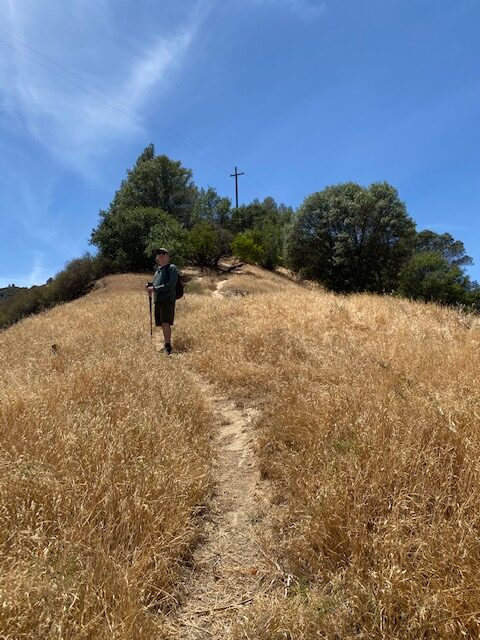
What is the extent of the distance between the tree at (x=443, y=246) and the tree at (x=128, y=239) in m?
27.5

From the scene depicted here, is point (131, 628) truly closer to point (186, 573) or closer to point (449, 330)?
point (186, 573)

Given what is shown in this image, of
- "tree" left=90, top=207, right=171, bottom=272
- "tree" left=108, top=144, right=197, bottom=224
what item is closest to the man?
"tree" left=90, top=207, right=171, bottom=272

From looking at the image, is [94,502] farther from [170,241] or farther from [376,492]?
[170,241]

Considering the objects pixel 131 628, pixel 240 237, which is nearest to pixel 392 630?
pixel 131 628

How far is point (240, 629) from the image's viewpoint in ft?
6.52

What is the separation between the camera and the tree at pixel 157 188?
40.2m

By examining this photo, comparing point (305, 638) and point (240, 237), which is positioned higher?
point (240, 237)

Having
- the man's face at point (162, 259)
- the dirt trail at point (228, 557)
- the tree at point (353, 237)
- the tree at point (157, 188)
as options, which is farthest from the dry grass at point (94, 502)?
the tree at point (157, 188)

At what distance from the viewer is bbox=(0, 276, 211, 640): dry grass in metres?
1.85

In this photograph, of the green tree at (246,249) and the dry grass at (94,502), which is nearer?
the dry grass at (94,502)

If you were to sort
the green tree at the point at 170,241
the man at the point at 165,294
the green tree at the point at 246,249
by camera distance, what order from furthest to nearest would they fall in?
the green tree at the point at 246,249 → the green tree at the point at 170,241 → the man at the point at 165,294

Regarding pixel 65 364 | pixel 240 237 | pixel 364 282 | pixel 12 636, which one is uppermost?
pixel 240 237

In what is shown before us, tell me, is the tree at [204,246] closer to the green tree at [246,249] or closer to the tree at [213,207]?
the green tree at [246,249]

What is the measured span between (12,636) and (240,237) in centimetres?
3807
